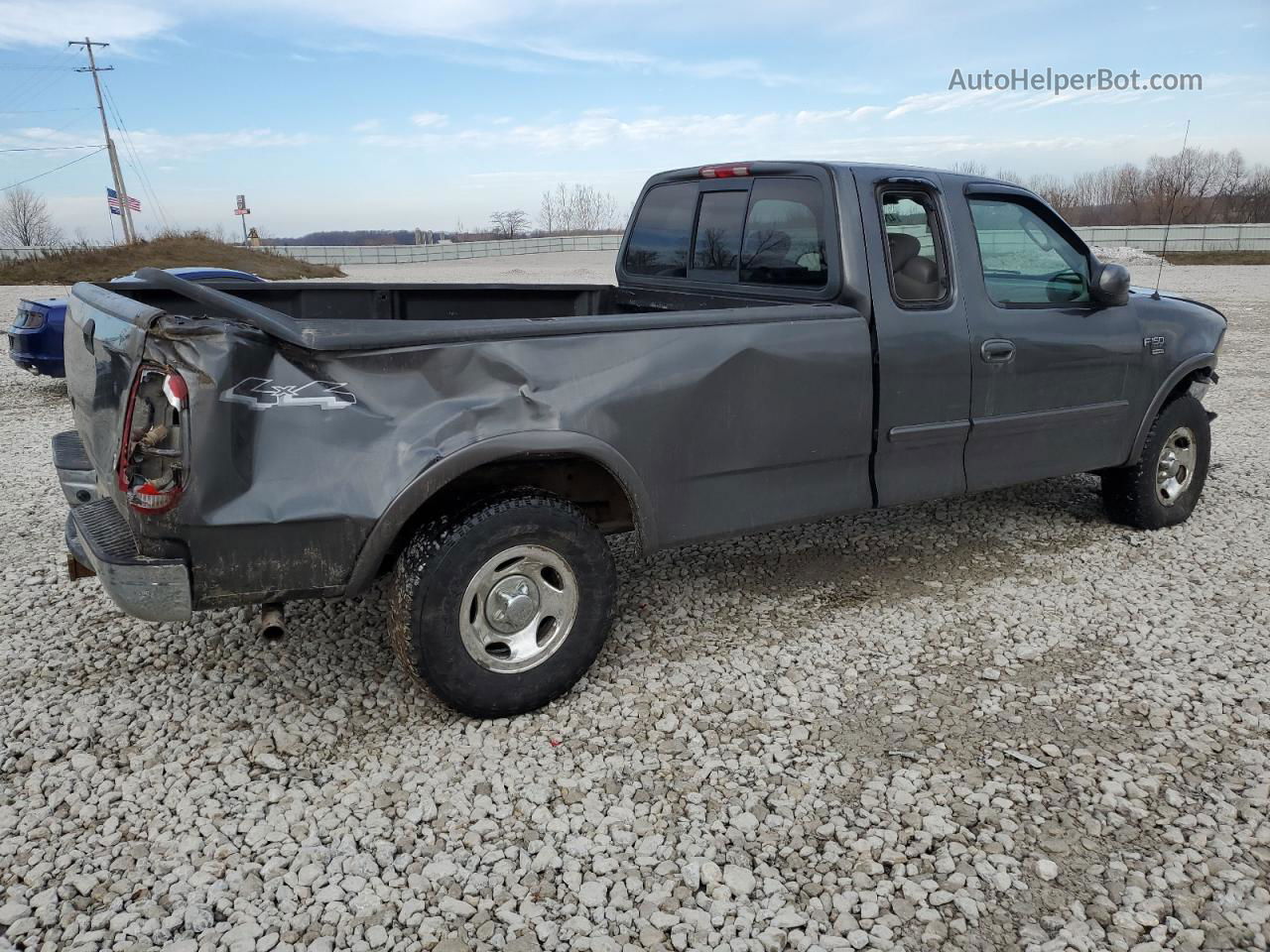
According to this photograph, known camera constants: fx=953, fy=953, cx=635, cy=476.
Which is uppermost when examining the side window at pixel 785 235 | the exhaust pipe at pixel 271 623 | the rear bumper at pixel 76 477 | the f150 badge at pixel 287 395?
the side window at pixel 785 235

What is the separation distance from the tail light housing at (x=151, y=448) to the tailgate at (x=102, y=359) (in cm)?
6

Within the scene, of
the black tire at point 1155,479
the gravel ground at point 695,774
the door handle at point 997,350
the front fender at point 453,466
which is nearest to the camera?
the gravel ground at point 695,774

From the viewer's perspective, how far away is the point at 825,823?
289 cm

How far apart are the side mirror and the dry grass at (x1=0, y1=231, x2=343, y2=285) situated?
93.0ft

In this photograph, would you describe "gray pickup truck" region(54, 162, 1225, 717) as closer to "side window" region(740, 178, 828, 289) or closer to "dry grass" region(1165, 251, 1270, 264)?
"side window" region(740, 178, 828, 289)

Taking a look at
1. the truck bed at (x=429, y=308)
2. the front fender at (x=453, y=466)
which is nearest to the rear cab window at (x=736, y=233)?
the truck bed at (x=429, y=308)

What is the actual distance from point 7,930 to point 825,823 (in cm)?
223

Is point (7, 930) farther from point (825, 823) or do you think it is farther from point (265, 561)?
point (825, 823)

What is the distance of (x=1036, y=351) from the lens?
4.60 metres

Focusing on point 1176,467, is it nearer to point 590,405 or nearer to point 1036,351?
point 1036,351

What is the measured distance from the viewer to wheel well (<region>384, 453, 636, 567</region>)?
3350 millimetres

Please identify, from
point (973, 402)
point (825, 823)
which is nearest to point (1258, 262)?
point (973, 402)

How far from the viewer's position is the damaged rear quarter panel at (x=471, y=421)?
9.38 feet

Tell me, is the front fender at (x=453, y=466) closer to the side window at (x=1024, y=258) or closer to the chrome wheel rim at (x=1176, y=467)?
the side window at (x=1024, y=258)
